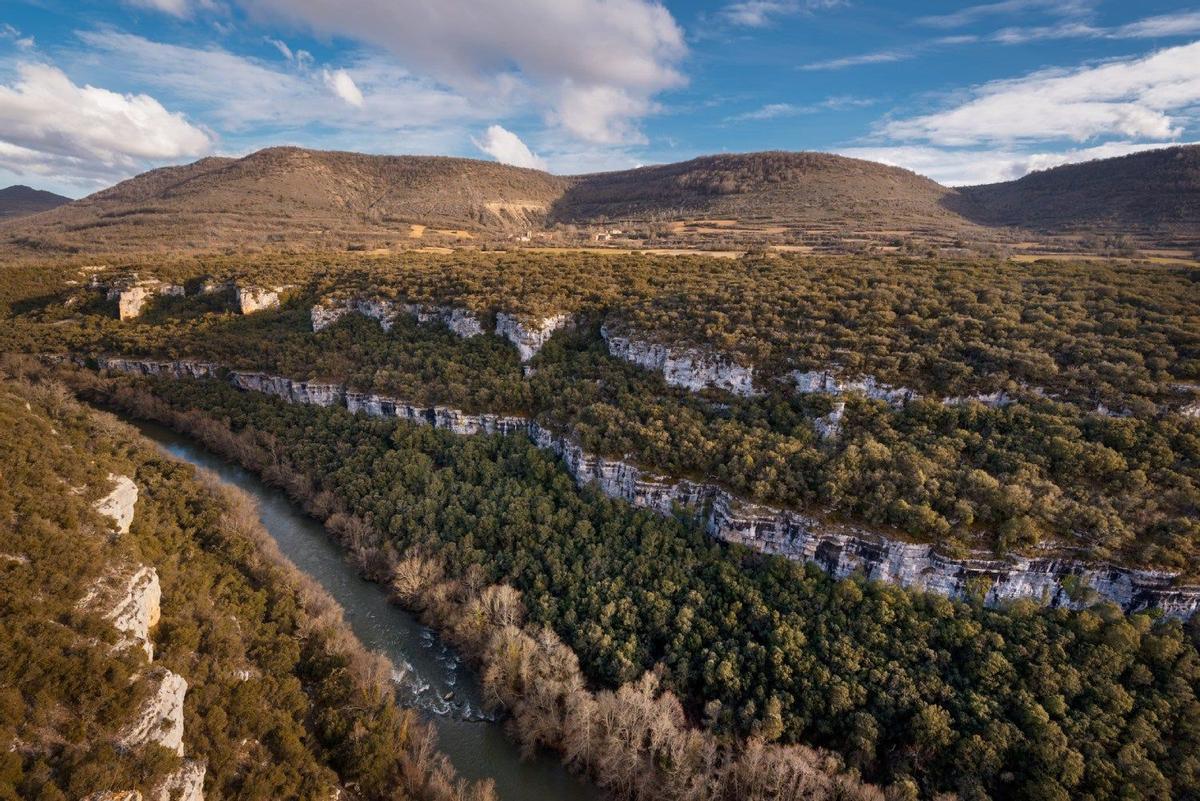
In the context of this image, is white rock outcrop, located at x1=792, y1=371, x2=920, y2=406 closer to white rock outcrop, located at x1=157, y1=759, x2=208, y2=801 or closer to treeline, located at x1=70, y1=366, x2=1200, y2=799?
treeline, located at x1=70, y1=366, x2=1200, y2=799

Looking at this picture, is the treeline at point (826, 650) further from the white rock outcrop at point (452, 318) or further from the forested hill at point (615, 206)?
the forested hill at point (615, 206)

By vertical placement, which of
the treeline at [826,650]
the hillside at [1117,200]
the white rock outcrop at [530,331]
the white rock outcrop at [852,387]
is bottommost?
the treeline at [826,650]

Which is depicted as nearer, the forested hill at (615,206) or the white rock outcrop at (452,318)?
the white rock outcrop at (452,318)

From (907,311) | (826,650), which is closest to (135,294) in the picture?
(826,650)

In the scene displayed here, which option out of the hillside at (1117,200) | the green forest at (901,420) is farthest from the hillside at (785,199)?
the green forest at (901,420)

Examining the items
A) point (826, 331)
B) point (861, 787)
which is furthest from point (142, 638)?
point (826, 331)

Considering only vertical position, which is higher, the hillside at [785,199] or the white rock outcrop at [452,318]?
the hillside at [785,199]
